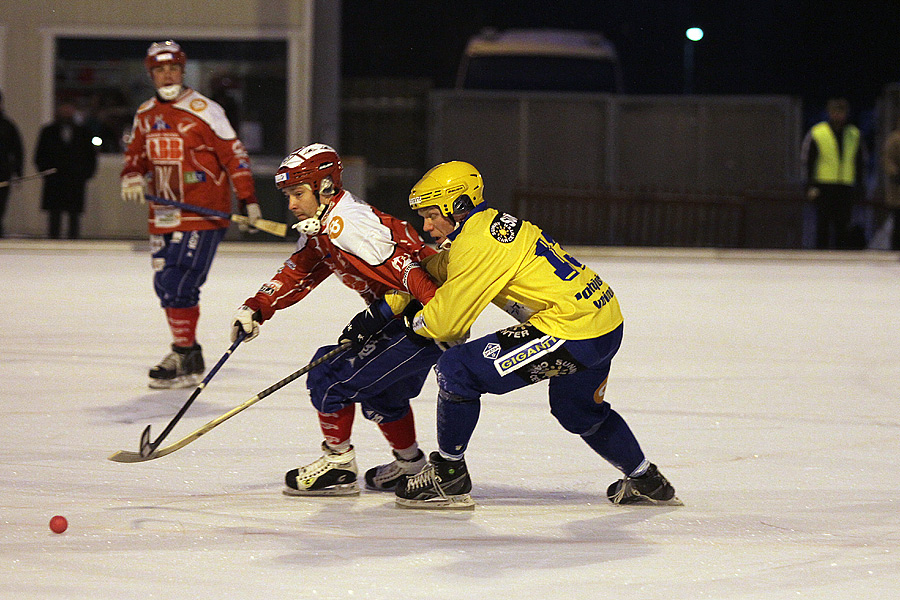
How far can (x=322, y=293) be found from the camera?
1054 centimetres

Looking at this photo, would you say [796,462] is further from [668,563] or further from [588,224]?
[588,224]

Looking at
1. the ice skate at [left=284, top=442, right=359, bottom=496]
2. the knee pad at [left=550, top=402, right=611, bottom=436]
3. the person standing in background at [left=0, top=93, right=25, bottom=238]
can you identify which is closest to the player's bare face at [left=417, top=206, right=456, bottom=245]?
the knee pad at [left=550, top=402, right=611, bottom=436]

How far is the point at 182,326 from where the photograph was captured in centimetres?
696

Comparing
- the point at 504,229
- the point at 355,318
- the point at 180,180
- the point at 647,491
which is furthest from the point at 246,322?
the point at 180,180

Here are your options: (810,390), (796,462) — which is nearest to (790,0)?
(810,390)

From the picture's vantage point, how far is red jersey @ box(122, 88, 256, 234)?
6.98 meters

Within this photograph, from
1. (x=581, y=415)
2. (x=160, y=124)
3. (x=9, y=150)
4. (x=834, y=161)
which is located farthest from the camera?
(x=834, y=161)

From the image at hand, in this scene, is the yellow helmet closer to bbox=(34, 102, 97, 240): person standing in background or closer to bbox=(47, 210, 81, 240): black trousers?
bbox=(34, 102, 97, 240): person standing in background

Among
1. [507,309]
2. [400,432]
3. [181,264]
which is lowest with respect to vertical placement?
[400,432]

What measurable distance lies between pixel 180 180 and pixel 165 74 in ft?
1.90

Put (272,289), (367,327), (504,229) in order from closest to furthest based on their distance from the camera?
(504,229) < (367,327) < (272,289)

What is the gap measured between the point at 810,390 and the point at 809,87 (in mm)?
20896

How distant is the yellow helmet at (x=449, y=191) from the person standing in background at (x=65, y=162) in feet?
34.0

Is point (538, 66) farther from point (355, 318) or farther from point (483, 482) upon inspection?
point (355, 318)
